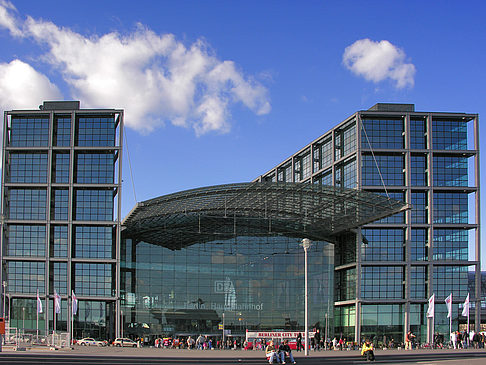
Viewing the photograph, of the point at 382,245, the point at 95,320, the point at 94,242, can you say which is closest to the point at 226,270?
the point at 94,242

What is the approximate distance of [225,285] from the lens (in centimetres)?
7856

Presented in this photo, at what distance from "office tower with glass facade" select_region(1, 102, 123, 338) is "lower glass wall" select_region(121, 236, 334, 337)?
12.7 ft

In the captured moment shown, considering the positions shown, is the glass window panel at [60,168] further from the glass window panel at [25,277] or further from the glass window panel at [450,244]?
the glass window panel at [450,244]

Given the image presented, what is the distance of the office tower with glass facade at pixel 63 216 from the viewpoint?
72.5 metres

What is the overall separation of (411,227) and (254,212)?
58.0ft

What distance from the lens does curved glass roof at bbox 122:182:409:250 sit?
6550 cm

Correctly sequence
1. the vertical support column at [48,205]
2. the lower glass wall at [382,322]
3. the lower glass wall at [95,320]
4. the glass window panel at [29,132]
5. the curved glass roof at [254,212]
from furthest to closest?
1. the glass window panel at [29,132]
2. the lower glass wall at [382,322]
3. the lower glass wall at [95,320]
4. the vertical support column at [48,205]
5. the curved glass roof at [254,212]

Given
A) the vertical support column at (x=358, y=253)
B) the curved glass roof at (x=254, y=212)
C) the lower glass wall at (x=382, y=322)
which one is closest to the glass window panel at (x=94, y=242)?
the curved glass roof at (x=254, y=212)

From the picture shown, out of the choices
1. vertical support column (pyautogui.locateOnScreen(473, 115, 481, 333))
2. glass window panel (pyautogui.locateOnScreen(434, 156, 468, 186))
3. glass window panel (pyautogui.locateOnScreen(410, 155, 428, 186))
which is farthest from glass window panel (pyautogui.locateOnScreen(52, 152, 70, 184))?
vertical support column (pyautogui.locateOnScreen(473, 115, 481, 333))

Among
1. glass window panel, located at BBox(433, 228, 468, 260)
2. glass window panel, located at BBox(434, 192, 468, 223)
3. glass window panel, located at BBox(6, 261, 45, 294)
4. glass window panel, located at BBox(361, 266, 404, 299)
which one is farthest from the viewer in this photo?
glass window panel, located at BBox(434, 192, 468, 223)

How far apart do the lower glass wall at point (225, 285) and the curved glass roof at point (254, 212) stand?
132cm

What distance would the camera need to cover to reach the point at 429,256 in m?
73.9

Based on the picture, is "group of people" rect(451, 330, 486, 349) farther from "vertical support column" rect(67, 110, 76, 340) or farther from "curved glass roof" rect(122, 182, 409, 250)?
"vertical support column" rect(67, 110, 76, 340)

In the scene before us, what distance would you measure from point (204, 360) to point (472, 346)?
34.0m
